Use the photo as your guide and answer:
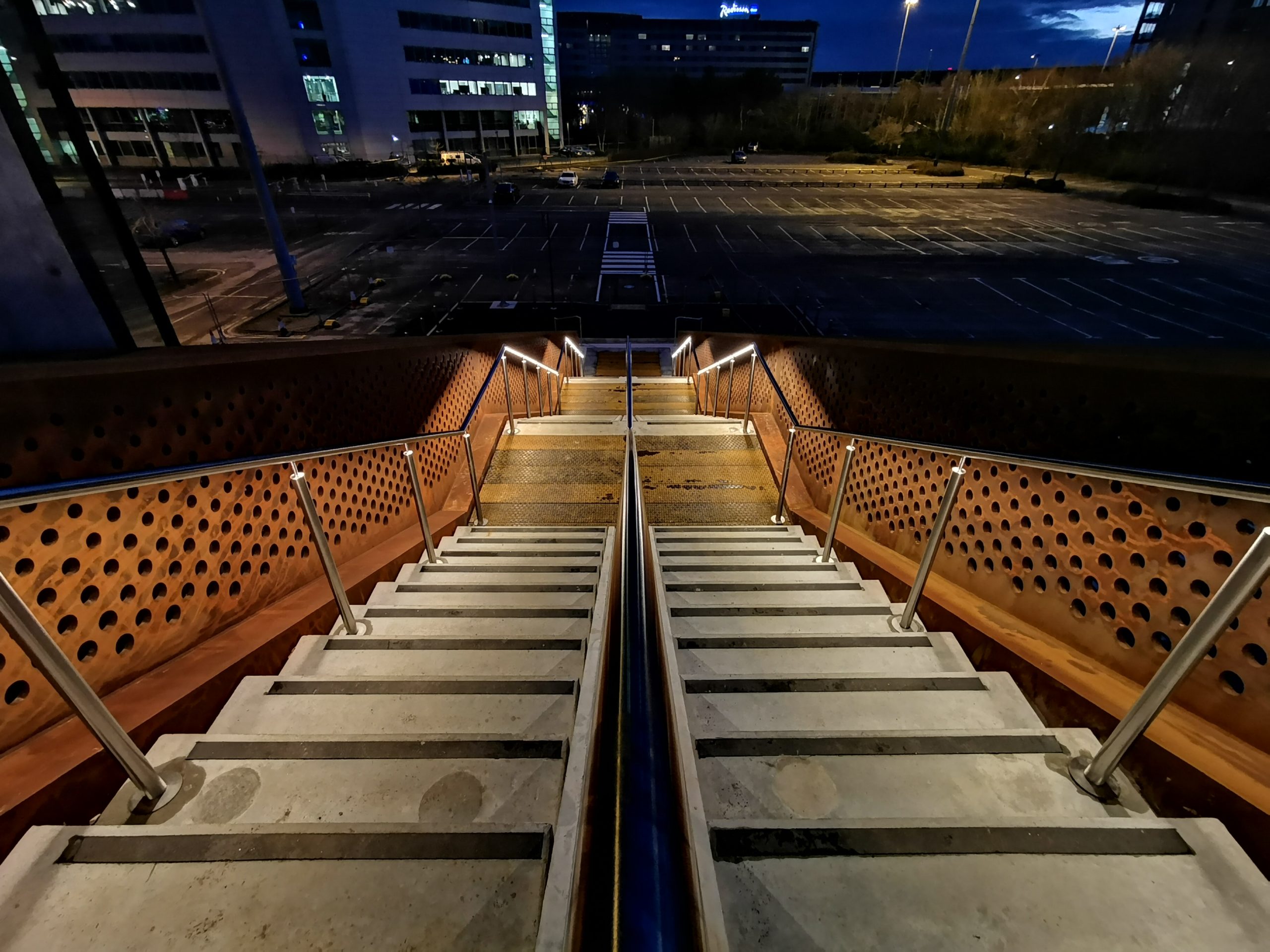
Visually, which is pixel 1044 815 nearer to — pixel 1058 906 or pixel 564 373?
pixel 1058 906

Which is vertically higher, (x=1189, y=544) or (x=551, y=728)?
(x=1189, y=544)

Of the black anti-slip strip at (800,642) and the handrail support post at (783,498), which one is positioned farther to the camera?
the handrail support post at (783,498)

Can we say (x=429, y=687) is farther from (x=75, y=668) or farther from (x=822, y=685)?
(x=822, y=685)

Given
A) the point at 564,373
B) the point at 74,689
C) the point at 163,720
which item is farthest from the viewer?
the point at 564,373

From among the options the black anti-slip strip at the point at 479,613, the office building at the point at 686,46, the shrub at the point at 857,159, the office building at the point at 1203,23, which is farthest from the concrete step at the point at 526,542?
the office building at the point at 686,46

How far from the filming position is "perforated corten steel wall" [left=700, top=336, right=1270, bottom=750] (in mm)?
2020

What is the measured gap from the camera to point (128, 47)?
132 feet

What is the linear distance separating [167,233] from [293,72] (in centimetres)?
2670

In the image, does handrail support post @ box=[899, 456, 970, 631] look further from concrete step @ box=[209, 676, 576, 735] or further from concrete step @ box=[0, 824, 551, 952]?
concrete step @ box=[0, 824, 551, 952]

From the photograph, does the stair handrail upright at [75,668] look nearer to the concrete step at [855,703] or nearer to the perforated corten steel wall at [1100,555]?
the concrete step at [855,703]

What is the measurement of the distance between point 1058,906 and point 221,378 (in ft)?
14.0

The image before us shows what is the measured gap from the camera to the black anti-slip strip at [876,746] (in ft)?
5.93

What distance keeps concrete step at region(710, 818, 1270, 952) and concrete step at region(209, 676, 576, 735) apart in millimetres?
812

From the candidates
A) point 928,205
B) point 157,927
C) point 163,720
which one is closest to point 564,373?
point 163,720
